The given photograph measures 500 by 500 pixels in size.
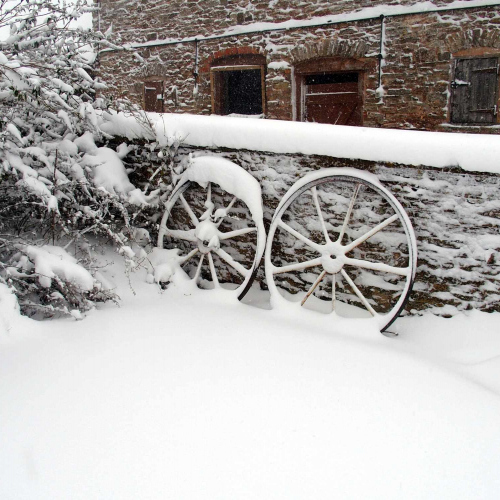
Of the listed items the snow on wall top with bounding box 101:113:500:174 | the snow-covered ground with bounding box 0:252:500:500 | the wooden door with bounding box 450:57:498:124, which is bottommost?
the snow-covered ground with bounding box 0:252:500:500

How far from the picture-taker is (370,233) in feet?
9.93

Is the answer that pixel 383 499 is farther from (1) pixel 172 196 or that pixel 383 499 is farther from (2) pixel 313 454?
(1) pixel 172 196

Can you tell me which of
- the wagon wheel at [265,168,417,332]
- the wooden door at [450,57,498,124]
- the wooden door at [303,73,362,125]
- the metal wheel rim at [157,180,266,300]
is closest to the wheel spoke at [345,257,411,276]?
the wagon wheel at [265,168,417,332]

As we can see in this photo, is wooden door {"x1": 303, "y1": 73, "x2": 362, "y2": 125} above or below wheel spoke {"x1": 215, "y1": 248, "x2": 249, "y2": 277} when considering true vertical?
above

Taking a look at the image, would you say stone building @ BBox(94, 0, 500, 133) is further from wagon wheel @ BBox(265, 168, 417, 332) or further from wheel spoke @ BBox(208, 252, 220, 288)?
wheel spoke @ BBox(208, 252, 220, 288)

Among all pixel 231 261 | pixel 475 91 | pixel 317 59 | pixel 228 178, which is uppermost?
pixel 317 59

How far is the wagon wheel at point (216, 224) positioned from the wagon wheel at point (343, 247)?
0.21 m

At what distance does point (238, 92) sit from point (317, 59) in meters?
1.97

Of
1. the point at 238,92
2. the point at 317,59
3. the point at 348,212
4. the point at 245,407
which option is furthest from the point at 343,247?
the point at 238,92

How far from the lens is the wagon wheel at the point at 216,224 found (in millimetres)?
3307

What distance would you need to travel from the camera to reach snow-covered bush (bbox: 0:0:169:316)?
2.94m

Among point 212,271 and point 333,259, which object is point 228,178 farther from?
point 333,259

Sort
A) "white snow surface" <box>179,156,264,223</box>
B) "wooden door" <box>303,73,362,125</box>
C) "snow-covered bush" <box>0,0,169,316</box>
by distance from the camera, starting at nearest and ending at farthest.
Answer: "snow-covered bush" <box>0,0,169,316</box> < "white snow surface" <box>179,156,264,223</box> < "wooden door" <box>303,73,362,125</box>

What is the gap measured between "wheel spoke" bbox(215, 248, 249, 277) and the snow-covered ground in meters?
0.38
